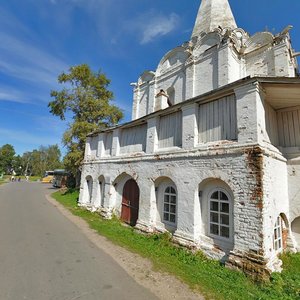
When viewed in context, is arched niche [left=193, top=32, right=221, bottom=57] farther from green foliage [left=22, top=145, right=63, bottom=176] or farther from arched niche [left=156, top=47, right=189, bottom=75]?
green foliage [left=22, top=145, right=63, bottom=176]

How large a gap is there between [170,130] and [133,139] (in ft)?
9.86

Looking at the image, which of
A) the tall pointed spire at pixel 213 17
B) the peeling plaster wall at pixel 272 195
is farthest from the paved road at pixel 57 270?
the tall pointed spire at pixel 213 17

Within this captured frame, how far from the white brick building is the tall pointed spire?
15.4 ft

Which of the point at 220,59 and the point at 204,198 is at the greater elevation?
the point at 220,59

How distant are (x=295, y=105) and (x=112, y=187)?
32.4 feet

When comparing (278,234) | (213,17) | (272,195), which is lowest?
(278,234)

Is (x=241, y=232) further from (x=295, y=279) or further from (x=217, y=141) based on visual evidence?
(x=217, y=141)

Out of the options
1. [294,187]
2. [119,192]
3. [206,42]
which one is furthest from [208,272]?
A: [206,42]

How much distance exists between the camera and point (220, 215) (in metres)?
6.98

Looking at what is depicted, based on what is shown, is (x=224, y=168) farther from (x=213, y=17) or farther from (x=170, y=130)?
(x=213, y=17)

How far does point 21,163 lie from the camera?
94.6 metres

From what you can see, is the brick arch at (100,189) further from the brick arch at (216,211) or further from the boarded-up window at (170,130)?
the brick arch at (216,211)

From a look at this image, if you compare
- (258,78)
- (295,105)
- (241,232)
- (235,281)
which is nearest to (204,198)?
(241,232)

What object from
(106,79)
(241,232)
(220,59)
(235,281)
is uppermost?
(106,79)
